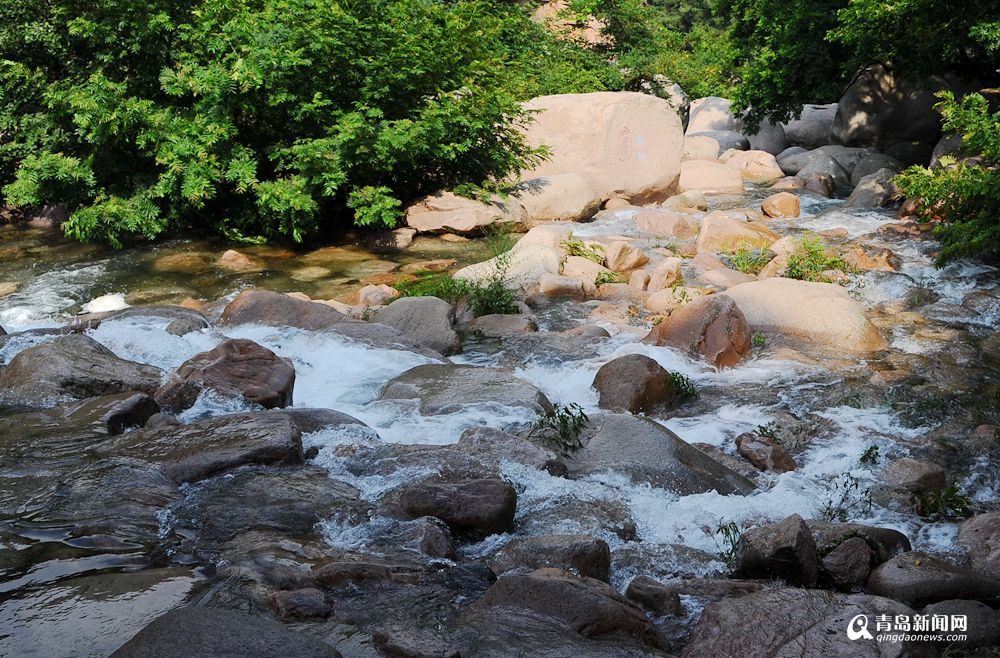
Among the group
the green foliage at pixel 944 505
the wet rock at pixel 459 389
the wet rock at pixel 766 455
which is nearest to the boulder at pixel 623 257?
the wet rock at pixel 459 389

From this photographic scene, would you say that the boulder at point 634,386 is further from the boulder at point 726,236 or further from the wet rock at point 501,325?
the boulder at point 726,236

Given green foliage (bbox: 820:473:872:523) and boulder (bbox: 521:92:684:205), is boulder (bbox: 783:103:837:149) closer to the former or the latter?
boulder (bbox: 521:92:684:205)

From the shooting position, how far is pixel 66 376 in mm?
6891

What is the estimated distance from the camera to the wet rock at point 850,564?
14.4ft

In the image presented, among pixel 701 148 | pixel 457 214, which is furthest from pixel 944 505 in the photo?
pixel 701 148

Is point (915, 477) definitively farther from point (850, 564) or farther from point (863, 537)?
point (850, 564)

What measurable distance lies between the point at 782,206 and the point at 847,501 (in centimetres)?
1044

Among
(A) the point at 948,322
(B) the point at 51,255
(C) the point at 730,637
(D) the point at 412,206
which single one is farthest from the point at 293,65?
(C) the point at 730,637

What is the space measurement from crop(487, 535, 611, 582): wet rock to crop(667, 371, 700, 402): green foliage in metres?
3.04

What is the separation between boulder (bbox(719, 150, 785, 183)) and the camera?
19.5 m

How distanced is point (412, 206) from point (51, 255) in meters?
5.26

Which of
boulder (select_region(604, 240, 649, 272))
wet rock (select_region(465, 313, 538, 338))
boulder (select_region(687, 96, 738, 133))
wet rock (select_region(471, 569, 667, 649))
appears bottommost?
wet rock (select_region(465, 313, 538, 338))

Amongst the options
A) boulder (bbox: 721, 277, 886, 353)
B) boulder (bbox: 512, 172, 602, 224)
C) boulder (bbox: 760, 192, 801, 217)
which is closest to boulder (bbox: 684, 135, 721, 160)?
boulder (bbox: 760, 192, 801, 217)

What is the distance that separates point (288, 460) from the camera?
5570 millimetres
